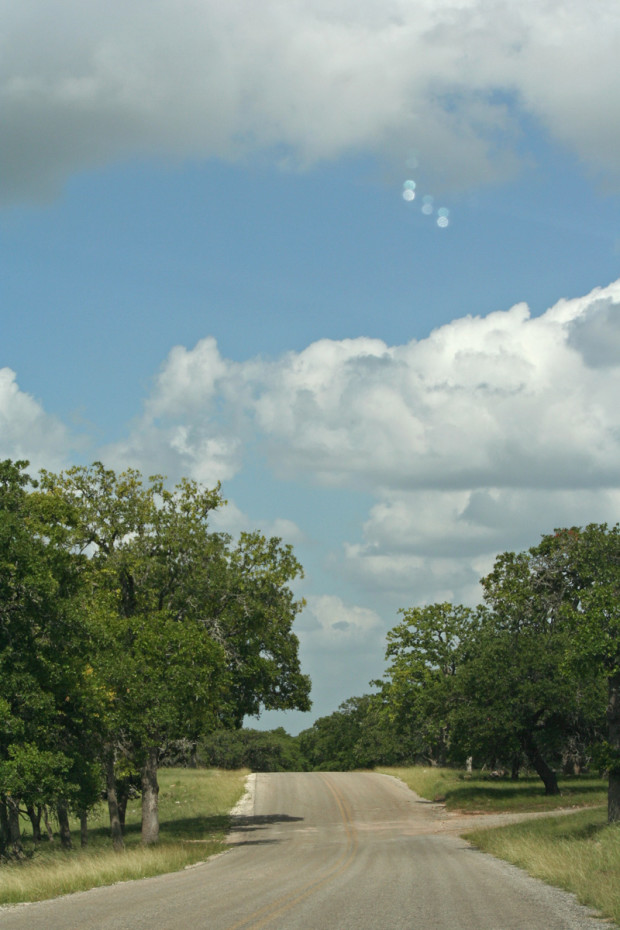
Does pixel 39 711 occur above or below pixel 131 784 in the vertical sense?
above

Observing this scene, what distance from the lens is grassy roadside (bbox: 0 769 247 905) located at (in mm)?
19875

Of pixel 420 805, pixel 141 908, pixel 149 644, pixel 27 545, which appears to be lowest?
pixel 420 805

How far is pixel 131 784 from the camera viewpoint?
3781cm

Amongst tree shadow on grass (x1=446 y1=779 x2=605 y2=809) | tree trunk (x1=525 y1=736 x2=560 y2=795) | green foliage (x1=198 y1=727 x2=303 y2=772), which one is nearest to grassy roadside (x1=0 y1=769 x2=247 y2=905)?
tree shadow on grass (x1=446 y1=779 x2=605 y2=809)

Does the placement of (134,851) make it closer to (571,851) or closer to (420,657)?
(571,851)

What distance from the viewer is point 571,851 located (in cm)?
2277

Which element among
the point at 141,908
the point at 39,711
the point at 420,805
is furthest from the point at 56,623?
the point at 420,805

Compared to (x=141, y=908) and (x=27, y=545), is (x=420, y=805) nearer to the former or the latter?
(x=27, y=545)

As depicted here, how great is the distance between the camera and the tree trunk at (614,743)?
2766 cm

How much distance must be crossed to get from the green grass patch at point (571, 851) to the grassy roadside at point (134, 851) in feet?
30.6

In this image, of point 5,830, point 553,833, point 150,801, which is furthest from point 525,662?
point 5,830

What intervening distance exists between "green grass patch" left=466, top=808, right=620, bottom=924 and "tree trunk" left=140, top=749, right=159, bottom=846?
433 inches

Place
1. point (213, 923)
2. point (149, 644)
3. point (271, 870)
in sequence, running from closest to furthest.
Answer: point (213, 923) < point (271, 870) < point (149, 644)

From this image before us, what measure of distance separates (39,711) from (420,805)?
29043 millimetres
